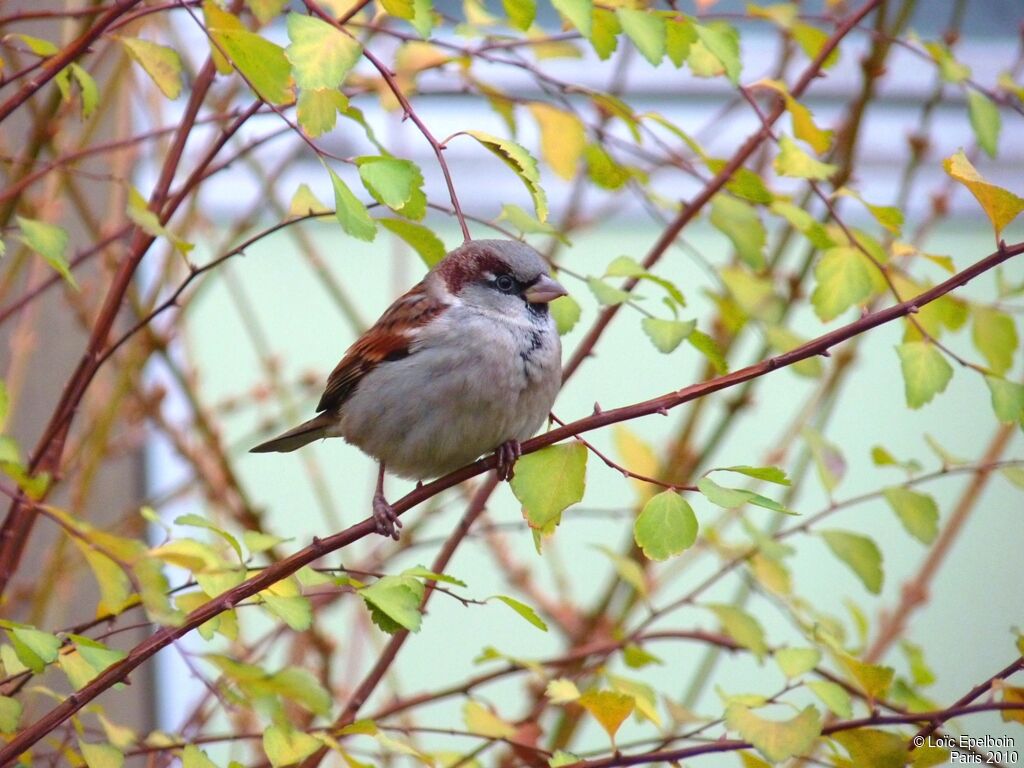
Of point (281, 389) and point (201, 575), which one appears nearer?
point (201, 575)

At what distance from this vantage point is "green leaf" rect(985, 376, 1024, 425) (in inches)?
42.8

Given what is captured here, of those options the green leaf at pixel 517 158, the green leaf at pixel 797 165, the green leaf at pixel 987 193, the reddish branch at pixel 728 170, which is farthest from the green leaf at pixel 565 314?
the green leaf at pixel 987 193

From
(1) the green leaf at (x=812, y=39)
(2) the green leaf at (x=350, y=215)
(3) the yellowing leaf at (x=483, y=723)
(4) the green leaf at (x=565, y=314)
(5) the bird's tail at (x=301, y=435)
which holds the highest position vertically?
(1) the green leaf at (x=812, y=39)

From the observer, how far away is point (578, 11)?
0.96 metres

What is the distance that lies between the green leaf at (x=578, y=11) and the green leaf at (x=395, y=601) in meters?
0.48

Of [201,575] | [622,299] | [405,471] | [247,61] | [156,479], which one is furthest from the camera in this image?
[156,479]

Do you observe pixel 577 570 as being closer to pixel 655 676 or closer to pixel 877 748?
pixel 655 676

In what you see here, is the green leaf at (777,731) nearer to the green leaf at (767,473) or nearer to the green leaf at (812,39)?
the green leaf at (767,473)

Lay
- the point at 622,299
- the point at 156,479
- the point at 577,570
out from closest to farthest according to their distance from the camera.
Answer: the point at 622,299 < the point at 156,479 < the point at 577,570

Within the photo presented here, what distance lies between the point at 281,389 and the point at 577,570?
1.58 m

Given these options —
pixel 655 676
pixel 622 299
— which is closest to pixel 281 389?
pixel 622 299

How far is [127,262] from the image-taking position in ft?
4.09

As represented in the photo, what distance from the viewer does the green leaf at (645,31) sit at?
105 cm

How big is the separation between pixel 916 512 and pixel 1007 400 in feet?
0.68
